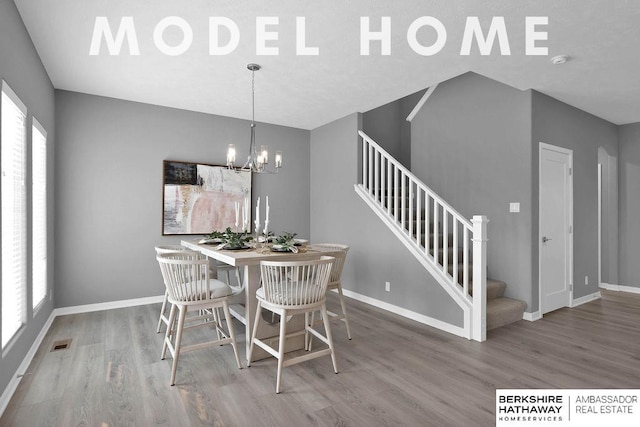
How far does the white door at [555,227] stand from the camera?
4.12 m

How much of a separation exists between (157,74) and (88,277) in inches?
101

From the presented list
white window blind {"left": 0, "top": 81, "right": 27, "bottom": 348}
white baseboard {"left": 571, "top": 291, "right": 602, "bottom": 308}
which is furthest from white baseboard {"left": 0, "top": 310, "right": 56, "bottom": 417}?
white baseboard {"left": 571, "top": 291, "right": 602, "bottom": 308}

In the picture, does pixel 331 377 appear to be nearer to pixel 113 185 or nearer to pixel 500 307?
pixel 500 307

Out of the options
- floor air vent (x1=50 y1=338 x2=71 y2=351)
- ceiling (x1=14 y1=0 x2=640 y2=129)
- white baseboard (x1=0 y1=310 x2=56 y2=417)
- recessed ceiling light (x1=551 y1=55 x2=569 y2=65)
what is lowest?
floor air vent (x1=50 y1=338 x2=71 y2=351)

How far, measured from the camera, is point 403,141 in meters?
6.73

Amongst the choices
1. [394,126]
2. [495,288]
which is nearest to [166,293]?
[495,288]

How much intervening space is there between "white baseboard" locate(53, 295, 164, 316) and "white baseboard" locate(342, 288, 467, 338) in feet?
8.84

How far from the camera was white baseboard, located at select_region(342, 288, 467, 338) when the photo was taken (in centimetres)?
351

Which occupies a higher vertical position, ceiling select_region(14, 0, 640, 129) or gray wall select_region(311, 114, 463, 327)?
ceiling select_region(14, 0, 640, 129)

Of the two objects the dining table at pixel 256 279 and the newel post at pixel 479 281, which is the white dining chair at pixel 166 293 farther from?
the newel post at pixel 479 281

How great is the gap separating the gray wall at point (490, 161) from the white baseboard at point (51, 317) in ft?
14.2

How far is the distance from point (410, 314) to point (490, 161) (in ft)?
6.98

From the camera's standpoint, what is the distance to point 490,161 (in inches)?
171

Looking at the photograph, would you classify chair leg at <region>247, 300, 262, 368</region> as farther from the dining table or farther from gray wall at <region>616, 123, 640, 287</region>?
gray wall at <region>616, 123, 640, 287</region>
